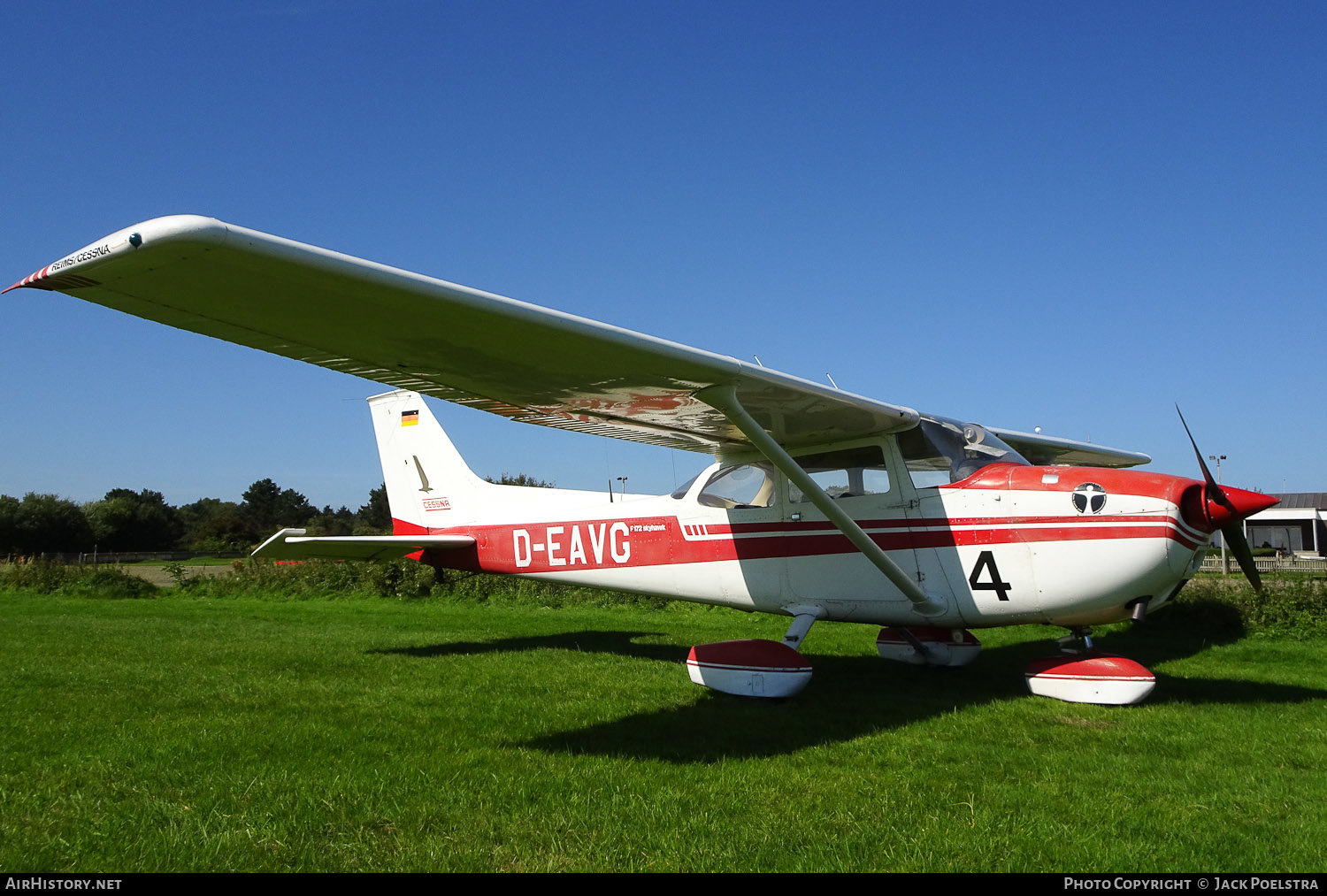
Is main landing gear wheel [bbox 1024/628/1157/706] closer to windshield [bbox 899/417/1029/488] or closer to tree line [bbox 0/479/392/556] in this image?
windshield [bbox 899/417/1029/488]

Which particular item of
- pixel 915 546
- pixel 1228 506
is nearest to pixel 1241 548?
pixel 1228 506

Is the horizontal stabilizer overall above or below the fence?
above

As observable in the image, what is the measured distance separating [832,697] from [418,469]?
616cm

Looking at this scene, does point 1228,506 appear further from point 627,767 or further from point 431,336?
point 431,336

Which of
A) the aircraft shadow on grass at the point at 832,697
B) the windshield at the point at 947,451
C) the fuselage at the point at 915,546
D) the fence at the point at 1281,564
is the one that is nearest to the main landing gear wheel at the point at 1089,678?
the aircraft shadow on grass at the point at 832,697

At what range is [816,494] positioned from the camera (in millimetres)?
6355

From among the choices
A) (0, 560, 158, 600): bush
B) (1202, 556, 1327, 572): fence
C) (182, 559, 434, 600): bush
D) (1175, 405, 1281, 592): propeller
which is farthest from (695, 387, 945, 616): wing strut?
(1202, 556, 1327, 572): fence

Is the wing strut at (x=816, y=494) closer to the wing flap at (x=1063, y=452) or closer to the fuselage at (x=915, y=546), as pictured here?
the fuselage at (x=915, y=546)

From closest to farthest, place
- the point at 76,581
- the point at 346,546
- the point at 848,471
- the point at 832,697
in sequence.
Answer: the point at 832,697
the point at 848,471
the point at 346,546
the point at 76,581

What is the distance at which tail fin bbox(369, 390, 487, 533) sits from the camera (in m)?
10.2

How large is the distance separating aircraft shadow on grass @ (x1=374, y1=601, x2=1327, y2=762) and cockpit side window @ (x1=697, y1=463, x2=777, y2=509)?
5.57 ft

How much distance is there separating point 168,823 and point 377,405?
8.04m

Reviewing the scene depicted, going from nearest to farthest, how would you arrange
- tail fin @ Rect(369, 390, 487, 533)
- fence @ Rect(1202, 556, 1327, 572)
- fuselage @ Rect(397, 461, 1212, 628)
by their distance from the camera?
fuselage @ Rect(397, 461, 1212, 628), tail fin @ Rect(369, 390, 487, 533), fence @ Rect(1202, 556, 1327, 572)
